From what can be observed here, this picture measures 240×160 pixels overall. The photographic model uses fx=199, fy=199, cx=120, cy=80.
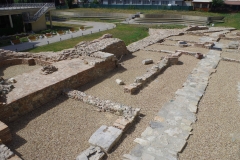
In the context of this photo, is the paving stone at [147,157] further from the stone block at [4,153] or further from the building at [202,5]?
the building at [202,5]

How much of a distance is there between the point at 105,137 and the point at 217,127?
3602mm

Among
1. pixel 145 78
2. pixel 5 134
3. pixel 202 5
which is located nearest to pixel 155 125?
pixel 145 78

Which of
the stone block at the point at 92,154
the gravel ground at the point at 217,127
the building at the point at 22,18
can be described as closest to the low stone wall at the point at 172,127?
the gravel ground at the point at 217,127

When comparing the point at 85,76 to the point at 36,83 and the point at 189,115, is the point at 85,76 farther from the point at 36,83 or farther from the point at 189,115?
the point at 189,115

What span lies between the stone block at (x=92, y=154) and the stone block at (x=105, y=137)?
0.17m

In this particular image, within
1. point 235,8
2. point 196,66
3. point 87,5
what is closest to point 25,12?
point 196,66

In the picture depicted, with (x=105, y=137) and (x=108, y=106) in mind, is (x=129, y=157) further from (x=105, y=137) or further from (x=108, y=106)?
(x=108, y=106)

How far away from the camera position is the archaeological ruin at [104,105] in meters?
5.60

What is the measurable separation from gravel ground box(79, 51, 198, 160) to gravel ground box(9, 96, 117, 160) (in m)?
0.99

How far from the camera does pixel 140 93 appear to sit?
877 centimetres

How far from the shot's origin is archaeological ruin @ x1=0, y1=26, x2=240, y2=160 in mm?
5598

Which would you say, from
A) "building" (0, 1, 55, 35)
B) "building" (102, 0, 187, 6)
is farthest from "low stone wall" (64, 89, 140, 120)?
"building" (102, 0, 187, 6)

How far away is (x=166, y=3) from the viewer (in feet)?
163

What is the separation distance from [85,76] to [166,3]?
46100mm
